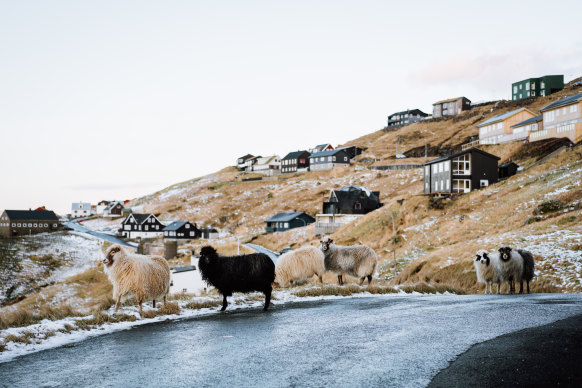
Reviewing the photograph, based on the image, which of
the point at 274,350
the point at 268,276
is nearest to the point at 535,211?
the point at 268,276

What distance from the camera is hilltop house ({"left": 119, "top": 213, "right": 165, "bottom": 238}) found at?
114069mm

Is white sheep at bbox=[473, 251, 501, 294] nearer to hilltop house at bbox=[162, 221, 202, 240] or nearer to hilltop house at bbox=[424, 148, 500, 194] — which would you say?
hilltop house at bbox=[424, 148, 500, 194]

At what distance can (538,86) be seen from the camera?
15462 centimetres

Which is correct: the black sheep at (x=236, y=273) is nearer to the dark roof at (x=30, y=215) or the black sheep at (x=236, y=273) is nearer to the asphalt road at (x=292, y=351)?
the asphalt road at (x=292, y=351)

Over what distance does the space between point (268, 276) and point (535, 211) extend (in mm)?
37021

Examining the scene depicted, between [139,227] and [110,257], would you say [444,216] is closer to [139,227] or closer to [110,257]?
[110,257]

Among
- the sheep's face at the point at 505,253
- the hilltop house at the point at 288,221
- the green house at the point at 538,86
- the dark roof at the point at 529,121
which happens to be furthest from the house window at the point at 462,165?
the green house at the point at 538,86

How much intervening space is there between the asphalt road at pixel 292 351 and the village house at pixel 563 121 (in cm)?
7178

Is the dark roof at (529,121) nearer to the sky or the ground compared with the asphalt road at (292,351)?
nearer to the sky

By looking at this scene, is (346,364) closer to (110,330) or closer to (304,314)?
(304,314)

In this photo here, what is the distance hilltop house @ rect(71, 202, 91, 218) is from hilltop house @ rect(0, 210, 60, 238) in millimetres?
77672

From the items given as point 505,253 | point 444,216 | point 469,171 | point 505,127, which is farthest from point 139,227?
point 505,253

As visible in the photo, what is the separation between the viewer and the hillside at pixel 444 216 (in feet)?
95.9

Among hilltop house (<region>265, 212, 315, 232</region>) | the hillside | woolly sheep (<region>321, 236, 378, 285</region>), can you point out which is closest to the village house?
the hillside
